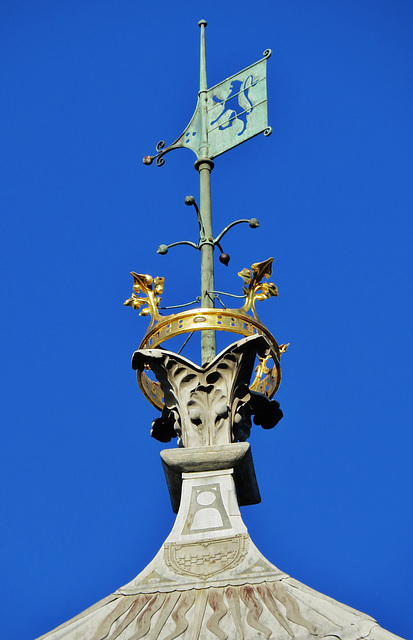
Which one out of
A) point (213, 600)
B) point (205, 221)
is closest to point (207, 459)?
point (213, 600)

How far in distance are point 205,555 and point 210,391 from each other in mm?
2672

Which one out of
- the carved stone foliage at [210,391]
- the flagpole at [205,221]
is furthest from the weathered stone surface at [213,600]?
the flagpole at [205,221]

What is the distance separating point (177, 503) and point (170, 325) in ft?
8.85

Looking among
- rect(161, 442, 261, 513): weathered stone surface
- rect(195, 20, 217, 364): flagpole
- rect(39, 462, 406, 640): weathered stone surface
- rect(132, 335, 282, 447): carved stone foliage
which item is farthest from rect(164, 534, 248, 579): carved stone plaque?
rect(195, 20, 217, 364): flagpole

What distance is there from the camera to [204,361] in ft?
51.8

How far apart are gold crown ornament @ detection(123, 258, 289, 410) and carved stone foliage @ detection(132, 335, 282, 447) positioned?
2.05 feet

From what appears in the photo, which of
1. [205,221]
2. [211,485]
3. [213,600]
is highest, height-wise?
[205,221]

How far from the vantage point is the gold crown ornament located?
602 inches

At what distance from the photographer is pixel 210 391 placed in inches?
575

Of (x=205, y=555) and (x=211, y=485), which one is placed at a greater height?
(x=211, y=485)

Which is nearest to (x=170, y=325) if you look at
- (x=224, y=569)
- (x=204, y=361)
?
(x=204, y=361)

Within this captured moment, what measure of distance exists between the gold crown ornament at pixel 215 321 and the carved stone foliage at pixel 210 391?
0.62 meters

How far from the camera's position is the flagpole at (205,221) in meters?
16.0

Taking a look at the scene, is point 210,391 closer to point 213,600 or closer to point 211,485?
point 211,485
